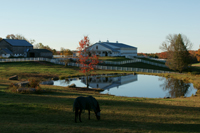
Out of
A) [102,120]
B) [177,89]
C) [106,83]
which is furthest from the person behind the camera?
[106,83]

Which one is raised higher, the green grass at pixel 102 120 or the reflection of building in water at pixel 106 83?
the green grass at pixel 102 120

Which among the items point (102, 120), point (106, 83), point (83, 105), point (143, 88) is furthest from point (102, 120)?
point (106, 83)

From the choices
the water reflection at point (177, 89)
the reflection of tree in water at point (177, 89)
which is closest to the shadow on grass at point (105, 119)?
the water reflection at point (177, 89)

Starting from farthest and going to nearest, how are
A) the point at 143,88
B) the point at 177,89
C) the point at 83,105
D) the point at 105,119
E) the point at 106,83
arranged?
the point at 106,83, the point at 143,88, the point at 177,89, the point at 105,119, the point at 83,105

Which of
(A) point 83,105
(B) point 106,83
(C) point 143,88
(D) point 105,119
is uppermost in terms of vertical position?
(A) point 83,105

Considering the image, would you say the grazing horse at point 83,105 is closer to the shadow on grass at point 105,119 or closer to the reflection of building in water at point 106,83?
the shadow on grass at point 105,119

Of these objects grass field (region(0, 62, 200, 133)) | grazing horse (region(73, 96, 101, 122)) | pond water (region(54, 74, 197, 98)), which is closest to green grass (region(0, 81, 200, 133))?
grass field (region(0, 62, 200, 133))

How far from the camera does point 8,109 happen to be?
43.5 feet

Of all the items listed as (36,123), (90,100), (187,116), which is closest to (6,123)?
(36,123)

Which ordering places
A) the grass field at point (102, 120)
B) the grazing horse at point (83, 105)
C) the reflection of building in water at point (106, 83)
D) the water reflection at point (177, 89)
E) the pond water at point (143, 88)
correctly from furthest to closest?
the reflection of building in water at point (106, 83)
the water reflection at point (177, 89)
the pond water at point (143, 88)
the grazing horse at point (83, 105)
the grass field at point (102, 120)

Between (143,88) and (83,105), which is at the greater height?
(83,105)

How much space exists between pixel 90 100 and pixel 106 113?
266 centimetres

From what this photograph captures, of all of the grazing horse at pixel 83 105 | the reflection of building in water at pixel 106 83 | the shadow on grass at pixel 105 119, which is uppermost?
the grazing horse at pixel 83 105

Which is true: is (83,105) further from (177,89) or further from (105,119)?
(177,89)
